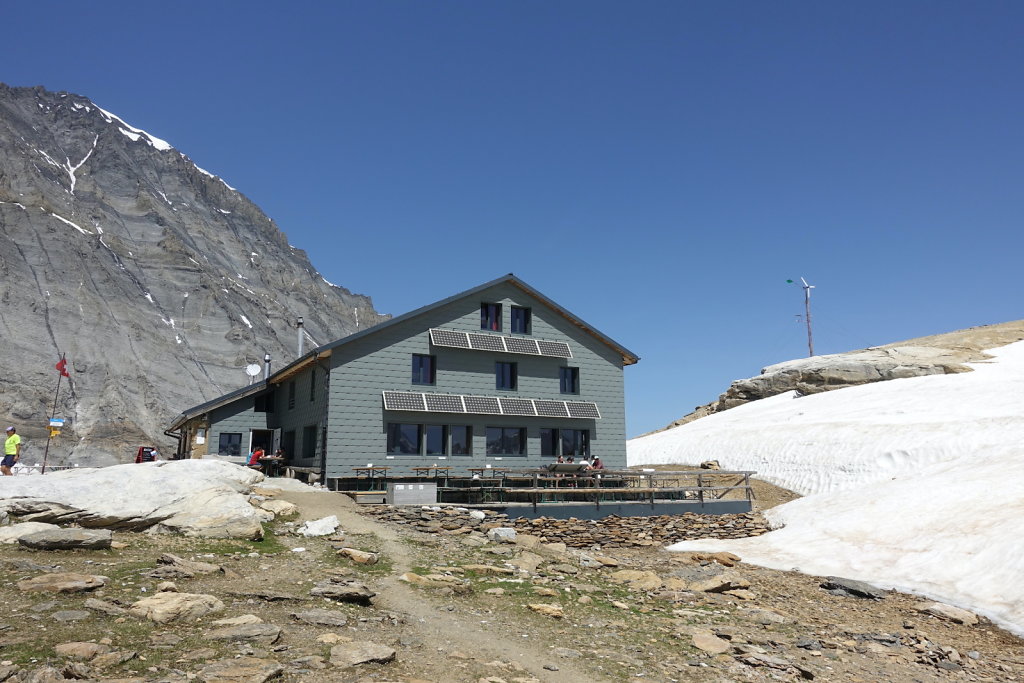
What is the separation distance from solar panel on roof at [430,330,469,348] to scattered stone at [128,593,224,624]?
771 inches

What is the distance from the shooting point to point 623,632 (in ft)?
42.2

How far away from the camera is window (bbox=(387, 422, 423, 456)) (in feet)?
95.7

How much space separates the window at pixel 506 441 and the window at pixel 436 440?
210 centimetres

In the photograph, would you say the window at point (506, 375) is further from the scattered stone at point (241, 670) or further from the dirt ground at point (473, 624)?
the scattered stone at point (241, 670)

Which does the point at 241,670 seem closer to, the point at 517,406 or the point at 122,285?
the point at 517,406

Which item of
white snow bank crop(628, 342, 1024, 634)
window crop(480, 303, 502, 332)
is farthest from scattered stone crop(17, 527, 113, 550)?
window crop(480, 303, 502, 332)

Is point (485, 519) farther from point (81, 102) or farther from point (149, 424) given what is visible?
point (81, 102)

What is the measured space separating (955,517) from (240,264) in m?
126

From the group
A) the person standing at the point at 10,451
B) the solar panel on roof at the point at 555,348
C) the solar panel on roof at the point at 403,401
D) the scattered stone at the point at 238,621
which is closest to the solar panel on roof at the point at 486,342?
the solar panel on roof at the point at 555,348

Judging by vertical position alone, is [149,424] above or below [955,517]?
above

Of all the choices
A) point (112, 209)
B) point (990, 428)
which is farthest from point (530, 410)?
point (112, 209)

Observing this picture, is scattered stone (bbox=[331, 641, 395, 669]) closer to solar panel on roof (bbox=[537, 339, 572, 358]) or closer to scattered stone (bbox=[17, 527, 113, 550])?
scattered stone (bbox=[17, 527, 113, 550])

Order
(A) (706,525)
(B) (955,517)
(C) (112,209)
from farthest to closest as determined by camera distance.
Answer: (C) (112,209)
(A) (706,525)
(B) (955,517)

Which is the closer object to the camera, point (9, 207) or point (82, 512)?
point (82, 512)
